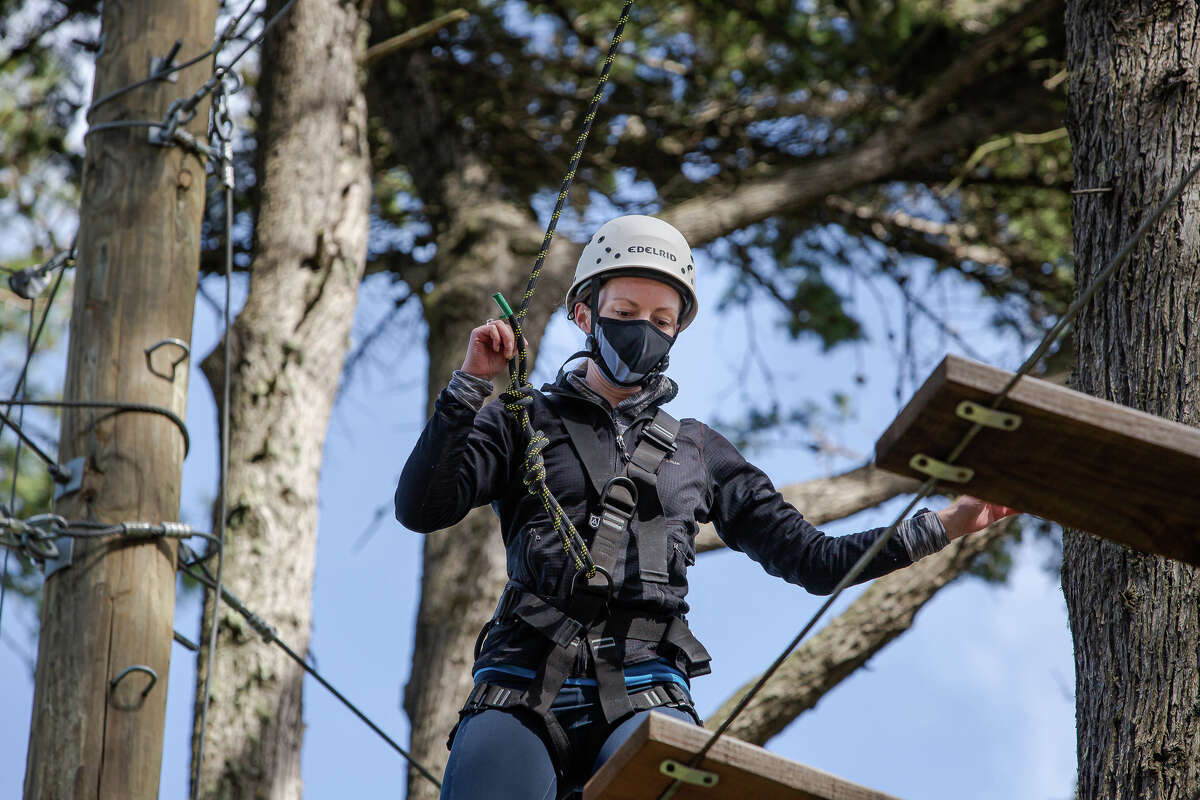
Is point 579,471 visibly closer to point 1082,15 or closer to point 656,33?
point 1082,15

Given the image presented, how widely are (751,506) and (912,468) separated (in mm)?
900

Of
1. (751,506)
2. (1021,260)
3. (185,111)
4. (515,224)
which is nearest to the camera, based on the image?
(751,506)

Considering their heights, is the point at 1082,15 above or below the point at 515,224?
below

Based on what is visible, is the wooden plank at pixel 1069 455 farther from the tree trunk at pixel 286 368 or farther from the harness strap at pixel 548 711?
the tree trunk at pixel 286 368

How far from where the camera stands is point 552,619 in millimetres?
2758

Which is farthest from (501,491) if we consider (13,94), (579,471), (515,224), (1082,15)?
(13,94)

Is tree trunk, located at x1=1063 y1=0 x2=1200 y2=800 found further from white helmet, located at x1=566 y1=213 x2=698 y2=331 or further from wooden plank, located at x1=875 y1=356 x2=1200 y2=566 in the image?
white helmet, located at x1=566 y1=213 x2=698 y2=331

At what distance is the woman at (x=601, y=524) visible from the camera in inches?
107

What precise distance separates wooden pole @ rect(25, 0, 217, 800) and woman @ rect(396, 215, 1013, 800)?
727 mm

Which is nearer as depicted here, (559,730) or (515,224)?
(559,730)

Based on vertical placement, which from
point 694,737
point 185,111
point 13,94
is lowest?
point 694,737

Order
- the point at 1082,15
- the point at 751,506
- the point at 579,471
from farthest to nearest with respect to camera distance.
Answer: the point at 1082,15
the point at 751,506
the point at 579,471

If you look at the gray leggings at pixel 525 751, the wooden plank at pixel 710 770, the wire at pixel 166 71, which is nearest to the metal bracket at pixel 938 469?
the wooden plank at pixel 710 770

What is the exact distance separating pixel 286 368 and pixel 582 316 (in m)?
3.30
